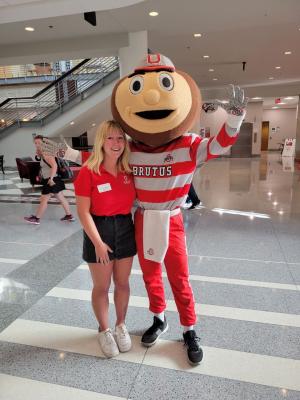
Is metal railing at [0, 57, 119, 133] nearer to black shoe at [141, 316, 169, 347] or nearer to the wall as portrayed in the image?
black shoe at [141, 316, 169, 347]

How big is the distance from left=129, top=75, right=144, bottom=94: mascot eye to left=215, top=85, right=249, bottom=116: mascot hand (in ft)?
1.56

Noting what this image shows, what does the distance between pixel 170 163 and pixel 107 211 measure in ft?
1.42

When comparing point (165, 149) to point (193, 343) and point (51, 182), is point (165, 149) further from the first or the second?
point (51, 182)

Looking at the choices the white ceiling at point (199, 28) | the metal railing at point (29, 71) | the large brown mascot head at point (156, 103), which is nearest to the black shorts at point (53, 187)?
the white ceiling at point (199, 28)

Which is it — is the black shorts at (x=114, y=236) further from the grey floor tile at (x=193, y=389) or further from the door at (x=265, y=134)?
the door at (x=265, y=134)

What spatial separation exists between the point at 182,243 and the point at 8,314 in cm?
146

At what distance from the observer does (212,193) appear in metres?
6.98

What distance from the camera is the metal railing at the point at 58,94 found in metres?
10.3

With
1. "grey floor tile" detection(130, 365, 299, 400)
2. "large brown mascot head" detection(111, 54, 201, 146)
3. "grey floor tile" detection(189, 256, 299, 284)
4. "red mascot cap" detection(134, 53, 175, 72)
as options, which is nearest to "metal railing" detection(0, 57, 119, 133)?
"grey floor tile" detection(189, 256, 299, 284)

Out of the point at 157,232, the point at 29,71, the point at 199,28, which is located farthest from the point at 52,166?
the point at 29,71

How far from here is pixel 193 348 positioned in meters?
1.85

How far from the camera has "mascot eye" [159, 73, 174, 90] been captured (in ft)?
5.36

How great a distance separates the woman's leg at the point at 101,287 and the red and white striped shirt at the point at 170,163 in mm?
438

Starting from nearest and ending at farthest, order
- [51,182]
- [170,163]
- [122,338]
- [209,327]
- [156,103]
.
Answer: [156,103], [170,163], [122,338], [209,327], [51,182]
